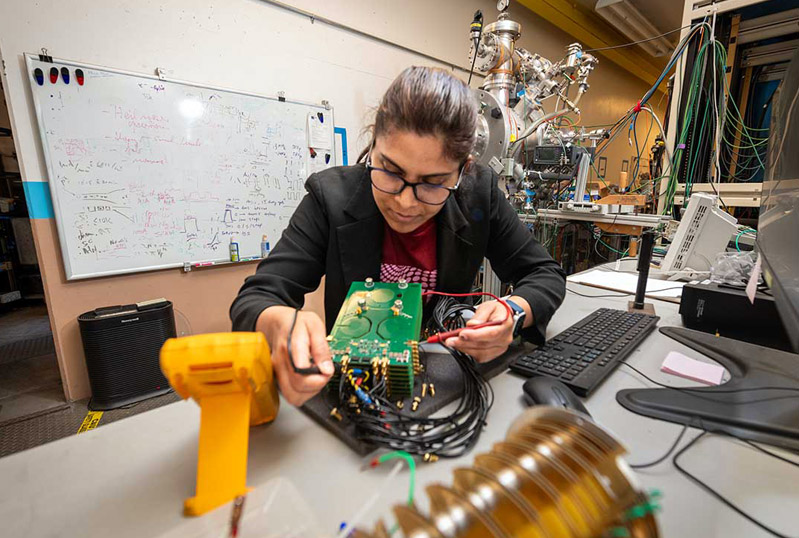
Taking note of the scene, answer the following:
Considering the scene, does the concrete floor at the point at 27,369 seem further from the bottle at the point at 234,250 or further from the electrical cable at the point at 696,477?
the electrical cable at the point at 696,477

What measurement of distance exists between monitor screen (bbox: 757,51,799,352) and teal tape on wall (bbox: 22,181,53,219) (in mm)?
2475

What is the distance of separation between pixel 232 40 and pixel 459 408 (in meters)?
2.43

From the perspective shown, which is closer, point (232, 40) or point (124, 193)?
point (124, 193)

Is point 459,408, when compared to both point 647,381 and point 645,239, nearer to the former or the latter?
point 647,381

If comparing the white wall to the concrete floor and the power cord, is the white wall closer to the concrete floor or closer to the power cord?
the concrete floor

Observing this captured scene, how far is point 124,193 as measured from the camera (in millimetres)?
1835

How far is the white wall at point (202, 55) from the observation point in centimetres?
160

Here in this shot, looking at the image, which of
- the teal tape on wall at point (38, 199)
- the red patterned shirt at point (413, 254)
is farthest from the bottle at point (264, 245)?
the red patterned shirt at point (413, 254)

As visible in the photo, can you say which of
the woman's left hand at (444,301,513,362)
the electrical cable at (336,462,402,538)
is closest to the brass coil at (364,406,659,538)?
the electrical cable at (336,462,402,538)

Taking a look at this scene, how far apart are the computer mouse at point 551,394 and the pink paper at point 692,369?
276mm

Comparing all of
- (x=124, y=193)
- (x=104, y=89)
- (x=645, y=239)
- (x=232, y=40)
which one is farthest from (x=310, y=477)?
(x=232, y=40)

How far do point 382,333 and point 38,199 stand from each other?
2015mm

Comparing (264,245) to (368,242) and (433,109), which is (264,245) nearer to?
(368,242)

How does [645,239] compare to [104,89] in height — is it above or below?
below
